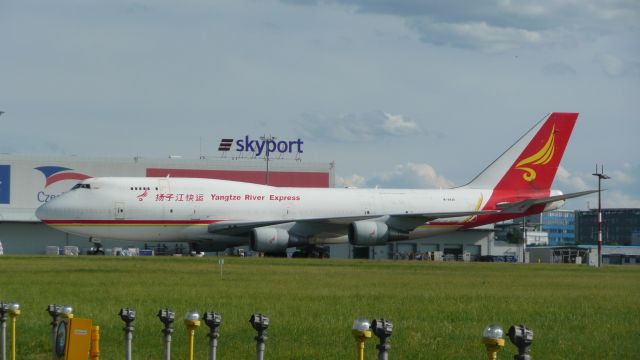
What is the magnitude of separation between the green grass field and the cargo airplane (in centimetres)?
1945

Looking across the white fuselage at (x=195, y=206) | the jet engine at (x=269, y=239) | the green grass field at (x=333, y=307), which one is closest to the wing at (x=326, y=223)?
the white fuselage at (x=195, y=206)

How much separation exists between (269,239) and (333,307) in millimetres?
38694

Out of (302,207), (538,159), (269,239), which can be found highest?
(538,159)

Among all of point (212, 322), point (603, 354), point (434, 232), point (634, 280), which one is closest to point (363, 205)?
point (434, 232)

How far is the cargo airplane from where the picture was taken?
2542 inches

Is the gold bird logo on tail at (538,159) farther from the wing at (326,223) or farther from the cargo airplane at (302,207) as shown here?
the wing at (326,223)

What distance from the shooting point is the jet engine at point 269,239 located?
212 ft

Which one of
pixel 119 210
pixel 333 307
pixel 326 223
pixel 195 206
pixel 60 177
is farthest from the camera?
pixel 60 177

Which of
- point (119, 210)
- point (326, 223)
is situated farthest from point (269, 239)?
point (119, 210)

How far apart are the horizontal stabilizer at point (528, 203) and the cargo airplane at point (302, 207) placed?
6 centimetres

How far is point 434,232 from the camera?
72812 millimetres

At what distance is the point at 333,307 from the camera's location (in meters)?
26.2

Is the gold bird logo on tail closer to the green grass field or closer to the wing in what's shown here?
the wing

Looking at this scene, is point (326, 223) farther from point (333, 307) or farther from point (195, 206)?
point (333, 307)
